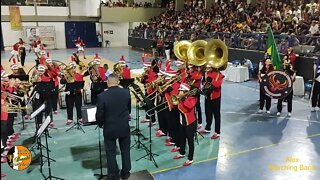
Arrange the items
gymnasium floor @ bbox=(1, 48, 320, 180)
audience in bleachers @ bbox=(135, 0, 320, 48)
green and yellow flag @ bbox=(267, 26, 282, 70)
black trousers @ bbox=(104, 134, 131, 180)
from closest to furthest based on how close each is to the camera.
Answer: black trousers @ bbox=(104, 134, 131, 180), gymnasium floor @ bbox=(1, 48, 320, 180), green and yellow flag @ bbox=(267, 26, 282, 70), audience in bleachers @ bbox=(135, 0, 320, 48)

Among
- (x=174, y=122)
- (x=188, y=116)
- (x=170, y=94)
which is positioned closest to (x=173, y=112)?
(x=174, y=122)

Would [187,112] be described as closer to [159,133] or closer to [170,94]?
[170,94]

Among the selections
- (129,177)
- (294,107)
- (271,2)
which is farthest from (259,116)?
(271,2)

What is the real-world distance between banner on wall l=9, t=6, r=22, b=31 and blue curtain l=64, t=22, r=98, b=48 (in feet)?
15.8

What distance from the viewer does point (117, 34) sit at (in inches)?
1425

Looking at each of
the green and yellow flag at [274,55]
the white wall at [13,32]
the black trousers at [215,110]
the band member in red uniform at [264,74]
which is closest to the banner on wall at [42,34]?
the white wall at [13,32]

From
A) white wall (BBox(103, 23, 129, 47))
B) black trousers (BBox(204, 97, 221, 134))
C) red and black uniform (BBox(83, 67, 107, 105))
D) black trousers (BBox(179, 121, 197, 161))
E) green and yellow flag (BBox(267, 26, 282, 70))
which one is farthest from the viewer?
white wall (BBox(103, 23, 129, 47))

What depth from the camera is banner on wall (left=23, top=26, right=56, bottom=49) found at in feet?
103

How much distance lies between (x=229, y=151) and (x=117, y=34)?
3100cm

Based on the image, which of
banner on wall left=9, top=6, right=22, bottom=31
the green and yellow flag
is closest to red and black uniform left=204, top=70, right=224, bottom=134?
the green and yellow flag

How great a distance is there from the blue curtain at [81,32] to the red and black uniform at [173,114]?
1164 inches

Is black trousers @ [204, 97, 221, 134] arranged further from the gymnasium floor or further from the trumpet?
the trumpet

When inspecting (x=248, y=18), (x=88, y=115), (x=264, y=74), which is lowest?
(x=88, y=115)

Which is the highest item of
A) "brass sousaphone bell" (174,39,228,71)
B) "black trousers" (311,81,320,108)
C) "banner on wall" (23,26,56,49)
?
"banner on wall" (23,26,56,49)
